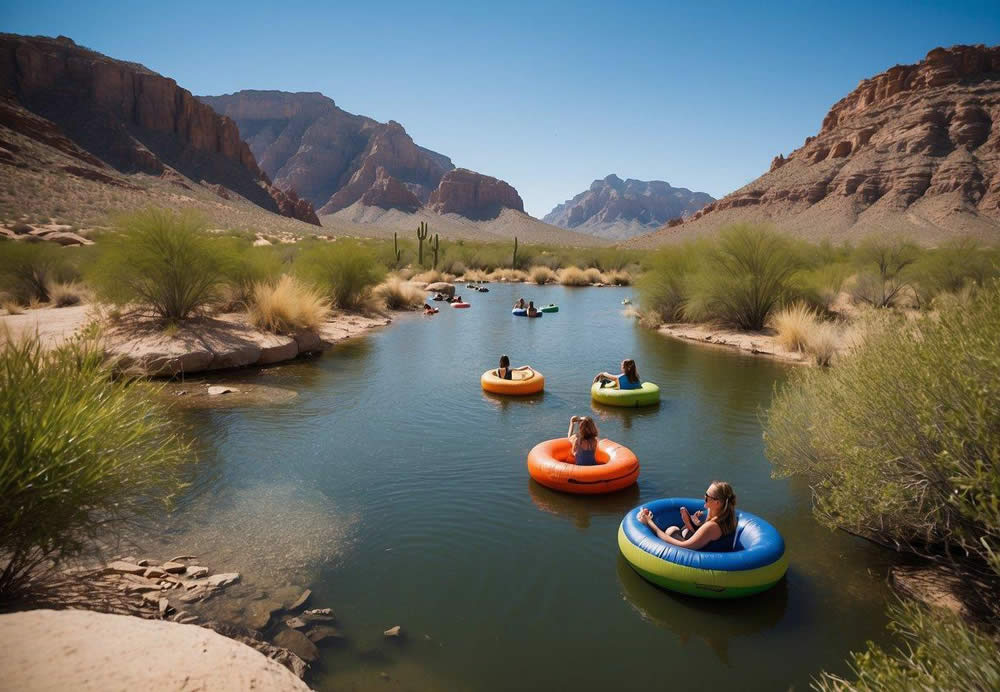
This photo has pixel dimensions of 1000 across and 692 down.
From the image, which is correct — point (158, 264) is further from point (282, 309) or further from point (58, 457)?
point (58, 457)

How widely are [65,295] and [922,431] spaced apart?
2042cm

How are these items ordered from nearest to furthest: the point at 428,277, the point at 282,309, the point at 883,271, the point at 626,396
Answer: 1. the point at 626,396
2. the point at 282,309
3. the point at 883,271
4. the point at 428,277

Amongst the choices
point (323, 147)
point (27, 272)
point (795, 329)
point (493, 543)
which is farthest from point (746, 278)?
point (323, 147)

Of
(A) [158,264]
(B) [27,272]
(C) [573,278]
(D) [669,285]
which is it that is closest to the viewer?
(A) [158,264]

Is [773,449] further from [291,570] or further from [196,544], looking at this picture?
[196,544]

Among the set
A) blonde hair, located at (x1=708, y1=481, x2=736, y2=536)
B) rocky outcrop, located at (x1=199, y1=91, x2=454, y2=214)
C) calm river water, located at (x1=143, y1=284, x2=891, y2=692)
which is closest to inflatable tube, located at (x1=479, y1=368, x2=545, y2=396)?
calm river water, located at (x1=143, y1=284, x2=891, y2=692)

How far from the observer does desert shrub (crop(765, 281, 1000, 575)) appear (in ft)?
12.5

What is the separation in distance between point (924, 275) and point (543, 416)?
1867 centimetres

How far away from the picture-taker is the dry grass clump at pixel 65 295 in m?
17.3

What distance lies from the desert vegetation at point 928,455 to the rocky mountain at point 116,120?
54.0 m

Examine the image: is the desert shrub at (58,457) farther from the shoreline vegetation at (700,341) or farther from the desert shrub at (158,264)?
the desert shrub at (158,264)

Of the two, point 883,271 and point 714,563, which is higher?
point 883,271

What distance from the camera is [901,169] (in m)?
57.3

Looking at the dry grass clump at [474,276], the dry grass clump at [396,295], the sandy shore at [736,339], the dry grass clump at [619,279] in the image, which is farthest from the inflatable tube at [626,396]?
the dry grass clump at [474,276]
